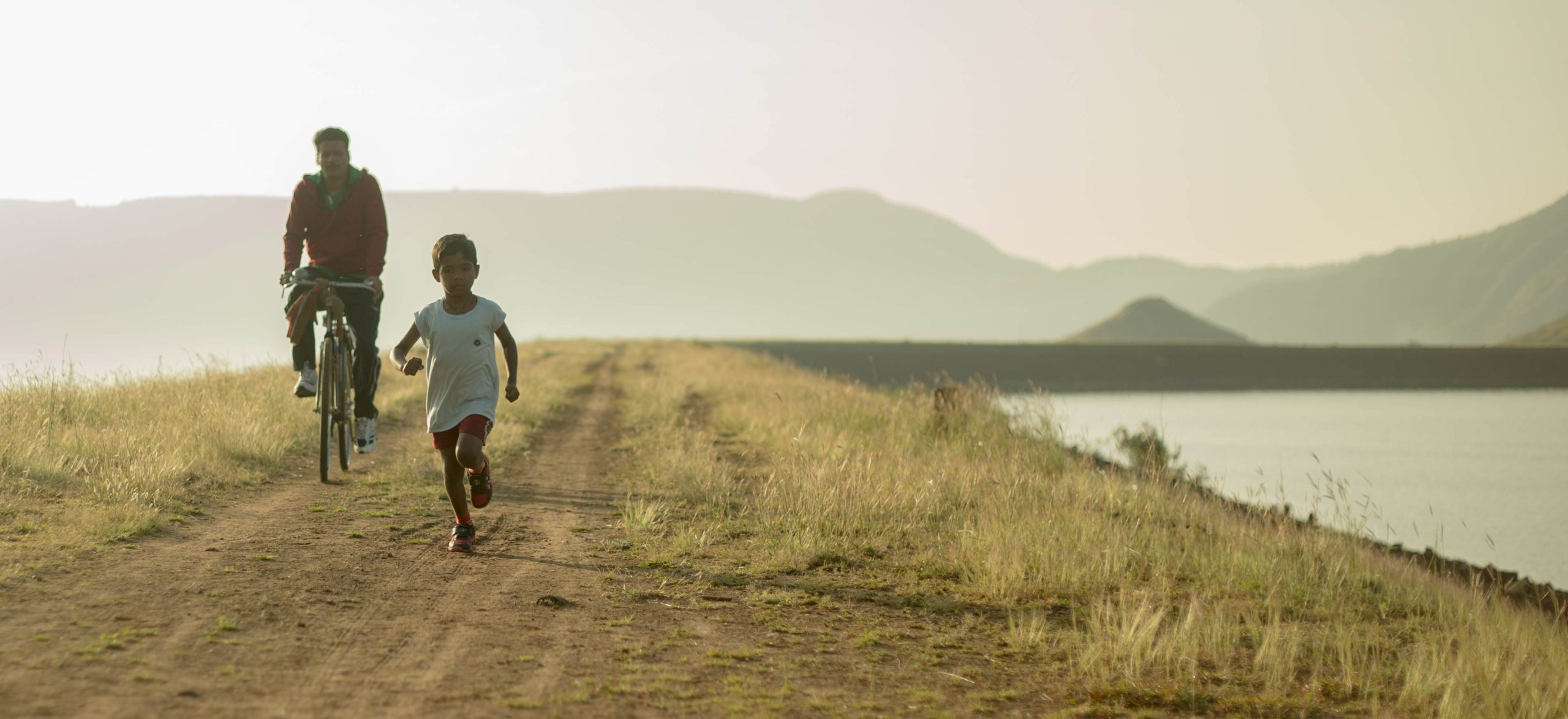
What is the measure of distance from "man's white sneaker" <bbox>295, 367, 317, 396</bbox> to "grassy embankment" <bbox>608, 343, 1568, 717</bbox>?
250 cm

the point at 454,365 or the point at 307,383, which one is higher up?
the point at 454,365

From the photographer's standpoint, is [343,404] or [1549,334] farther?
[1549,334]

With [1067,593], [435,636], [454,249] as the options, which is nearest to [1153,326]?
[1067,593]

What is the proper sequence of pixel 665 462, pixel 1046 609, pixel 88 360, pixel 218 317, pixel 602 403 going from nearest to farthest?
pixel 1046 609, pixel 665 462, pixel 88 360, pixel 602 403, pixel 218 317

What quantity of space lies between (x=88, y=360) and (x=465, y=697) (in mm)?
10537

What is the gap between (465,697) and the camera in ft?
10.7

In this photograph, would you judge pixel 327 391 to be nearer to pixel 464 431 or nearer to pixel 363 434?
pixel 363 434

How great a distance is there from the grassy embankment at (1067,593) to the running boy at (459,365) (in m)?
1.06

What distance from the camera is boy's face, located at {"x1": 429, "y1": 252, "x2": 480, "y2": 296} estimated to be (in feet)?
18.6

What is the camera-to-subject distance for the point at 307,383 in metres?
7.86

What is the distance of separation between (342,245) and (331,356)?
80 cm

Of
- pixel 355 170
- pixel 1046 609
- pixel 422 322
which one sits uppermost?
pixel 355 170

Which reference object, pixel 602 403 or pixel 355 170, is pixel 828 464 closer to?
pixel 355 170

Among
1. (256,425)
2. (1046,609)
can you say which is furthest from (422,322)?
(256,425)
